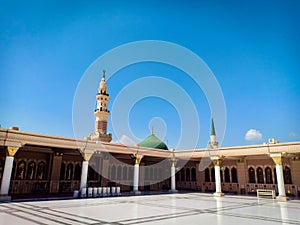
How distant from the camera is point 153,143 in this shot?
90.2ft

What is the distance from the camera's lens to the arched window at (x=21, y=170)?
14.5 m

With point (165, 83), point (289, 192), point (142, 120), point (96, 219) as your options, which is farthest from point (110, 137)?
point (96, 219)

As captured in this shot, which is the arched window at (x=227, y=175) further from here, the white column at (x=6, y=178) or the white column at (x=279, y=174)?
the white column at (x=6, y=178)

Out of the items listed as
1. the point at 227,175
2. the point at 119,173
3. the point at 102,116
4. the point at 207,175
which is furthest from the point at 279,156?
the point at 102,116

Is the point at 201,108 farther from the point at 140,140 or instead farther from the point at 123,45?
the point at 140,140

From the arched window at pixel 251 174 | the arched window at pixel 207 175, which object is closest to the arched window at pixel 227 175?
the arched window at pixel 207 175

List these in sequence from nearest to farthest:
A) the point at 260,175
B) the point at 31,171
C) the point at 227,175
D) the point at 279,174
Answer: the point at 279,174 < the point at 31,171 < the point at 260,175 < the point at 227,175

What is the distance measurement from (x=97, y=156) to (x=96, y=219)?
11376mm

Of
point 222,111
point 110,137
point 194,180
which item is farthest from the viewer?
point 110,137

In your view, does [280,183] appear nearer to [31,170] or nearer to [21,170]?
[31,170]

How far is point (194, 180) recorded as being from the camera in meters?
21.5

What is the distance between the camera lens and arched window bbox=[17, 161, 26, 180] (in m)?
14.5

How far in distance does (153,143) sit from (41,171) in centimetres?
1418

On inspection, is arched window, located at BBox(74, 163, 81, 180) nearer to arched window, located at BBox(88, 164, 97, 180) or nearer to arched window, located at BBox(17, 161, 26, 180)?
arched window, located at BBox(88, 164, 97, 180)
